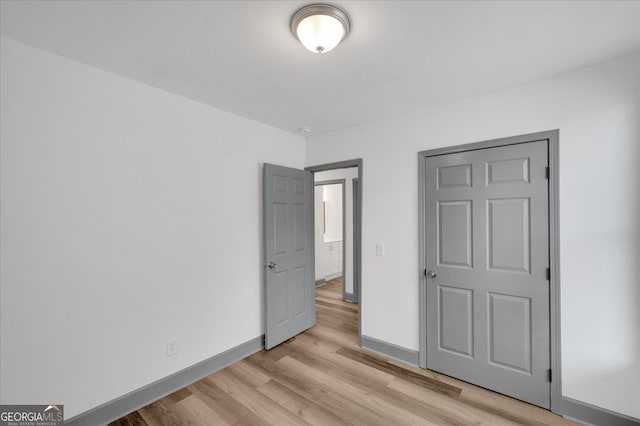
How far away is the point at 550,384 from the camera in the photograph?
2.03 meters

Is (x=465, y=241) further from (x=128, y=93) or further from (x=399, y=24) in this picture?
(x=128, y=93)

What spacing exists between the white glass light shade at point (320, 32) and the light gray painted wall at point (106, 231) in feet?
4.80

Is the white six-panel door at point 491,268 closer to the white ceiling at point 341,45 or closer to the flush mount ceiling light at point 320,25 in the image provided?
the white ceiling at point 341,45

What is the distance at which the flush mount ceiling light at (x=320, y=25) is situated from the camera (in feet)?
4.43

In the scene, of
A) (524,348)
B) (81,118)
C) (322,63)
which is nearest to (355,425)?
(524,348)

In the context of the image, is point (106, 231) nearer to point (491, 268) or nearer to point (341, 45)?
point (341, 45)

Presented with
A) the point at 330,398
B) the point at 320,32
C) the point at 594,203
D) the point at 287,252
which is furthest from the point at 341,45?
the point at 330,398

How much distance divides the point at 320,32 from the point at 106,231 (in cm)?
198

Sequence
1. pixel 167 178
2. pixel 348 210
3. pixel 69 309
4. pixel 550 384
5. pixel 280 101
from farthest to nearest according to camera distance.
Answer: pixel 348 210
pixel 280 101
pixel 167 178
pixel 550 384
pixel 69 309

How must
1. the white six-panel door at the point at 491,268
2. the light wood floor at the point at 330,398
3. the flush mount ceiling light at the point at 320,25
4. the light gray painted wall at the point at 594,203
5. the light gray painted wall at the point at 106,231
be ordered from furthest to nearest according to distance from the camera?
the white six-panel door at the point at 491,268 < the light wood floor at the point at 330,398 < the light gray painted wall at the point at 594,203 < the light gray painted wall at the point at 106,231 < the flush mount ceiling light at the point at 320,25

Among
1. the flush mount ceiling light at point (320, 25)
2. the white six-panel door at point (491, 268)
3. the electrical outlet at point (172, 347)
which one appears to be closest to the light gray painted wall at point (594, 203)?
the white six-panel door at point (491, 268)

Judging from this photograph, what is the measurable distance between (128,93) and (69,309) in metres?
1.61

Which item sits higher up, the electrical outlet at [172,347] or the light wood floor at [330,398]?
the electrical outlet at [172,347]

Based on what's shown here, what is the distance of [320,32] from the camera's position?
1.42 metres
